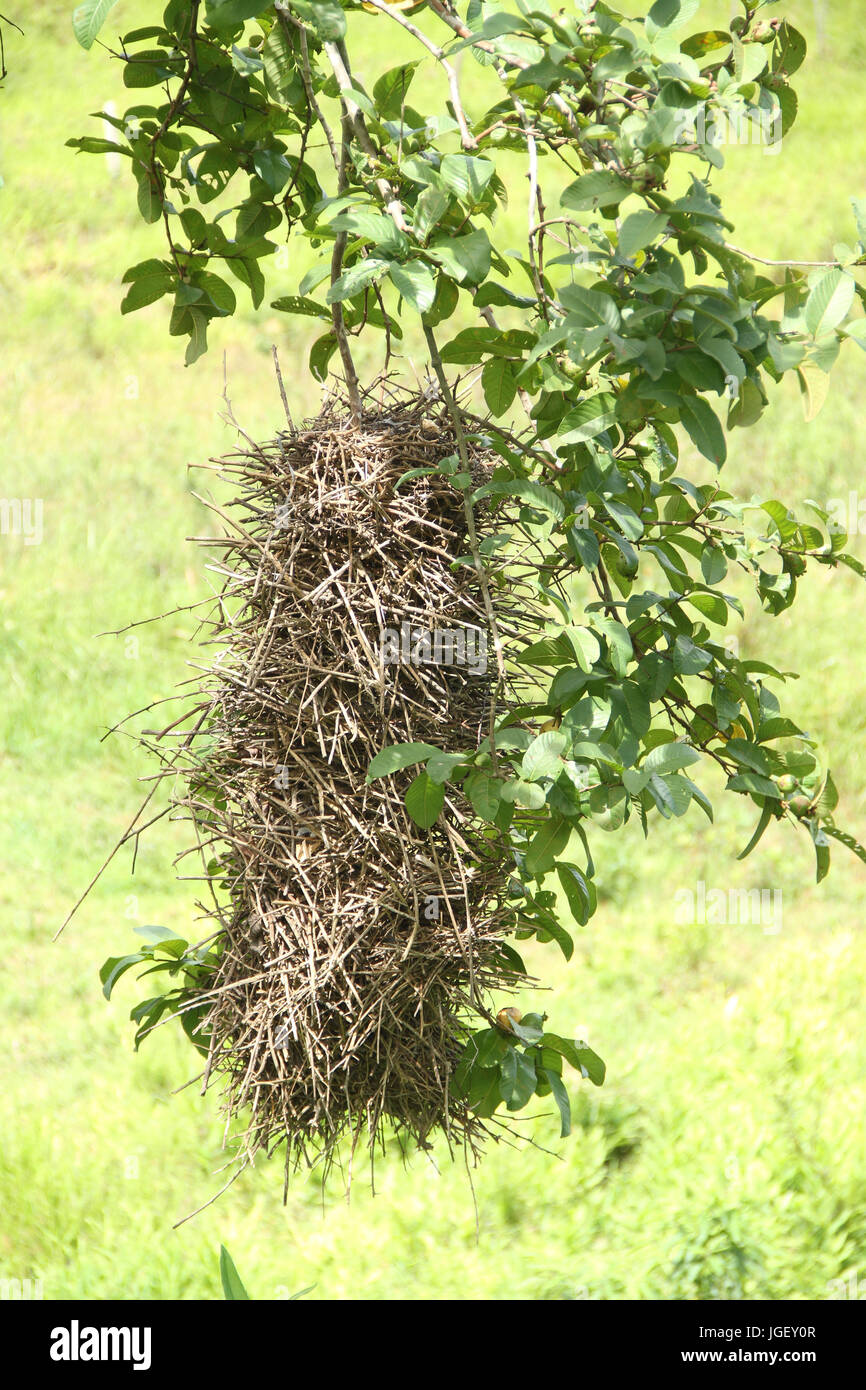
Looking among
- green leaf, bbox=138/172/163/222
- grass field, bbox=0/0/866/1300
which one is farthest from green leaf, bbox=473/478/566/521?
grass field, bbox=0/0/866/1300

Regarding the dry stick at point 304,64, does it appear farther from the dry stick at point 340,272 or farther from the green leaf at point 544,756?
the green leaf at point 544,756

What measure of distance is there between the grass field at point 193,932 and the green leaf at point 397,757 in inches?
53.2

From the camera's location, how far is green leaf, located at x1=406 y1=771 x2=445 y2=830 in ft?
3.09

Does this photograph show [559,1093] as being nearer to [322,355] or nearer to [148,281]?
[322,355]

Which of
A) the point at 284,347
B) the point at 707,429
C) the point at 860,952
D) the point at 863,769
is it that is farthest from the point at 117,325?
the point at 707,429

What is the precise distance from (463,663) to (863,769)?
3.36 meters

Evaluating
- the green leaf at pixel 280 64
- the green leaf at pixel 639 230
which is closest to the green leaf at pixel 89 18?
the green leaf at pixel 280 64

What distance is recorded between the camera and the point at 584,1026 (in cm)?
319

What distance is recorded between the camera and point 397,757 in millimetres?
927

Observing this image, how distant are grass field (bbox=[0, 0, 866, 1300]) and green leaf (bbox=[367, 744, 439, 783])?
135cm

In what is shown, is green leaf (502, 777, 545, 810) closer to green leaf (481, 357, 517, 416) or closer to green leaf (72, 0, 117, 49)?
green leaf (481, 357, 517, 416)

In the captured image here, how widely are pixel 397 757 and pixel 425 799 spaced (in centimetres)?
4

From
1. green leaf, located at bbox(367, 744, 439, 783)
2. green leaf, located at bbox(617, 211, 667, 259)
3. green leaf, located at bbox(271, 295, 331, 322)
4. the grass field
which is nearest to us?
green leaf, located at bbox(617, 211, 667, 259)

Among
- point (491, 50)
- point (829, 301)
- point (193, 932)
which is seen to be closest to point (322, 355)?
point (491, 50)
